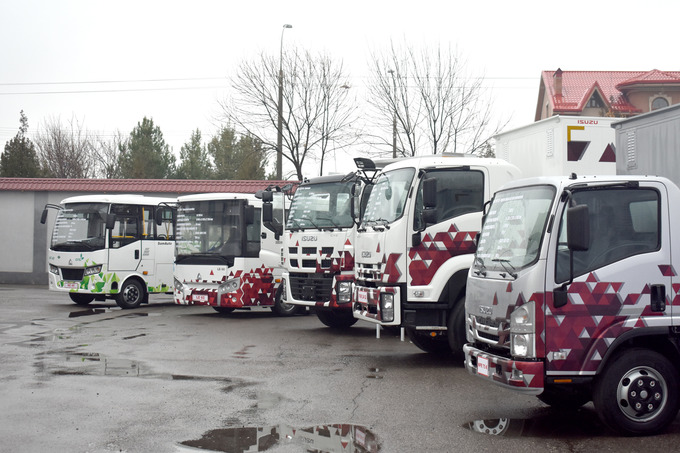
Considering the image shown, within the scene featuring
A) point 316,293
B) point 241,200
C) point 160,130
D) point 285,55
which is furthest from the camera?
point 160,130

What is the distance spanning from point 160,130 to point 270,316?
47.3 m

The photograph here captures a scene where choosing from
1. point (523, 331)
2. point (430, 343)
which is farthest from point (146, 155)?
point (523, 331)

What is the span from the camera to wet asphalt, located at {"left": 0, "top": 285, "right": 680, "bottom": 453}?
7.03m

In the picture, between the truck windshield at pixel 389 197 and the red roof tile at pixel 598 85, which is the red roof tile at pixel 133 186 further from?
the red roof tile at pixel 598 85

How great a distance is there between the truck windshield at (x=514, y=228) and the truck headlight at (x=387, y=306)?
2875 millimetres

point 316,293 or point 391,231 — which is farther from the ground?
point 391,231

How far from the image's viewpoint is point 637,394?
23.6 ft

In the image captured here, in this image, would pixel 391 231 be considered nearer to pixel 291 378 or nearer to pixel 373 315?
pixel 373 315

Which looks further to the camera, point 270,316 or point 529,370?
point 270,316

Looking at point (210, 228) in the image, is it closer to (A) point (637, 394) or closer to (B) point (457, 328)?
(B) point (457, 328)

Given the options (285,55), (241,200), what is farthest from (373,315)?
(285,55)

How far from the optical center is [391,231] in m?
11.4

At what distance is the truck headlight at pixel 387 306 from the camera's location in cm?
1126

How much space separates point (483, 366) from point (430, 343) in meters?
4.74
